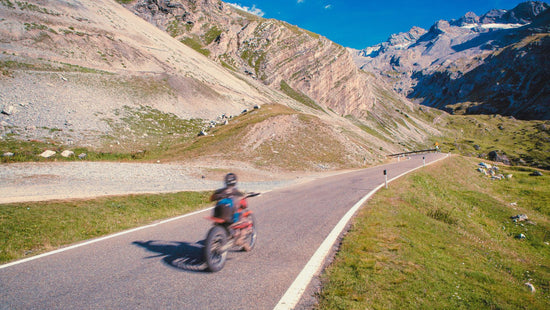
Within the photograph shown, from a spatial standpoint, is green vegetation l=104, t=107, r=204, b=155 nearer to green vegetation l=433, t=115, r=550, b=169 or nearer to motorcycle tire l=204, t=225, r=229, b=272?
motorcycle tire l=204, t=225, r=229, b=272

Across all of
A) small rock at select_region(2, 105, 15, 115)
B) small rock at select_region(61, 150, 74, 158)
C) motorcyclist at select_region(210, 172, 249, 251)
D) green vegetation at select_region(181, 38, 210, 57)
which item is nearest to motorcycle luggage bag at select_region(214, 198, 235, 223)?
motorcyclist at select_region(210, 172, 249, 251)

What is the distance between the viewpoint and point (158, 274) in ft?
16.8

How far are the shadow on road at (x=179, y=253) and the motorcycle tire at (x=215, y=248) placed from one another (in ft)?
1.04

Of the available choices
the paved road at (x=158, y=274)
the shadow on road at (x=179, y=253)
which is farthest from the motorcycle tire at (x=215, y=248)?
the shadow on road at (x=179, y=253)

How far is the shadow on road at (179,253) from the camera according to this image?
5.57 meters

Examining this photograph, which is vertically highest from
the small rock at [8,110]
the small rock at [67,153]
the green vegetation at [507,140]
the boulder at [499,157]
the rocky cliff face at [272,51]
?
the rocky cliff face at [272,51]

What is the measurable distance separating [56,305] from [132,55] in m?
56.8

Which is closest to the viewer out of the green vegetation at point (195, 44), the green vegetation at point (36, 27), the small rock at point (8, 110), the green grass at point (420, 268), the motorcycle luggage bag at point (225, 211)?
the green grass at point (420, 268)

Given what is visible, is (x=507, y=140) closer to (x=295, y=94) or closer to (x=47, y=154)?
(x=295, y=94)

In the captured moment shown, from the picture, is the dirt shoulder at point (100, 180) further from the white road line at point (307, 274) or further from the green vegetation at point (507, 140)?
the green vegetation at point (507, 140)

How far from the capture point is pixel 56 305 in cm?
400

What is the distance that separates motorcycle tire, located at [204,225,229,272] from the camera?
520cm

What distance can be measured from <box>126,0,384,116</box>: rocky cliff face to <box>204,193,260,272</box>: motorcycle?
11741cm

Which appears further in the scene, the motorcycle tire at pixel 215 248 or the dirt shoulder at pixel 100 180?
the dirt shoulder at pixel 100 180
